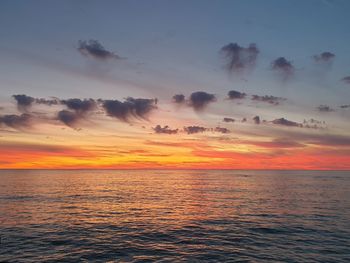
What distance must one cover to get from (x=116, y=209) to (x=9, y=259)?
3129 cm

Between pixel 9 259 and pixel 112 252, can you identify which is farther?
pixel 112 252

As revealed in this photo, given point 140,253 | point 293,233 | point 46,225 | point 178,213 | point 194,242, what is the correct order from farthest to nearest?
1. point 178,213
2. point 46,225
3. point 293,233
4. point 194,242
5. point 140,253

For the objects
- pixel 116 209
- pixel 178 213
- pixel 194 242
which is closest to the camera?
pixel 194 242

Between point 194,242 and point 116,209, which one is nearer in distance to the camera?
point 194,242

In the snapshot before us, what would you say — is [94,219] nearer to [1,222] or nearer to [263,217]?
[1,222]

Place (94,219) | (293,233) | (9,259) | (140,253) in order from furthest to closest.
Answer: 1. (94,219)
2. (293,233)
3. (140,253)
4. (9,259)

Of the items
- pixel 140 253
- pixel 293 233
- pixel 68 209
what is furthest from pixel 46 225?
pixel 293 233

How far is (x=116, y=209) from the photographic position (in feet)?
192

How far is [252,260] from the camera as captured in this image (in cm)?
2798

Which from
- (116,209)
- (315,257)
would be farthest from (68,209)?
(315,257)

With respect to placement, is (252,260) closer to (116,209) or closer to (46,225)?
(46,225)

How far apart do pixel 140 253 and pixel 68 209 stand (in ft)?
103

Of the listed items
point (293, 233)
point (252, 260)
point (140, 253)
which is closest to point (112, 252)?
point (140, 253)

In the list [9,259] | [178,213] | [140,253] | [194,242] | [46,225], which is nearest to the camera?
[9,259]
